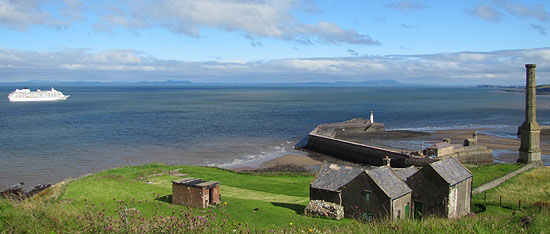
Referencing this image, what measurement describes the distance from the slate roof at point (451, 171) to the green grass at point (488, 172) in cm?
673

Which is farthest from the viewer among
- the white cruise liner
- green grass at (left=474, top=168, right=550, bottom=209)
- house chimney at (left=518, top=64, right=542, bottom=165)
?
the white cruise liner

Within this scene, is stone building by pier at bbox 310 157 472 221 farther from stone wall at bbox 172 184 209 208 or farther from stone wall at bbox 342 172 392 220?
stone wall at bbox 172 184 209 208

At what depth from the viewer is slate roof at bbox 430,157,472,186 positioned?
2232 centimetres

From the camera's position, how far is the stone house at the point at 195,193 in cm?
2288

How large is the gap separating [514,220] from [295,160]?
121ft

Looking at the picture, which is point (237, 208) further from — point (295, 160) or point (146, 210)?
point (295, 160)

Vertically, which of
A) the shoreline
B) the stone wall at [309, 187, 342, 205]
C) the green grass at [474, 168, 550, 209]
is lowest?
the shoreline

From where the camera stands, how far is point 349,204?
21.8m

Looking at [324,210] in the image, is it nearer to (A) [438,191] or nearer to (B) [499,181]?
(A) [438,191]

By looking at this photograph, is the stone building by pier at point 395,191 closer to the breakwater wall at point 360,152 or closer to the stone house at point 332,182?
the stone house at point 332,182

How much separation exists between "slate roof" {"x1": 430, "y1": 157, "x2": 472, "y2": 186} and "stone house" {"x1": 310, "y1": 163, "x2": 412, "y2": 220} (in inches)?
75.2

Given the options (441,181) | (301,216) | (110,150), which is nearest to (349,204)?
(301,216)

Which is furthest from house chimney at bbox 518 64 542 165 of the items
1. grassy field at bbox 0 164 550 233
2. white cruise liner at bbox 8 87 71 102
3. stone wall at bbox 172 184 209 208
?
white cruise liner at bbox 8 87 71 102

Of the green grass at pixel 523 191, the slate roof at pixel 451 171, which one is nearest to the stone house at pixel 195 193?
the slate roof at pixel 451 171
